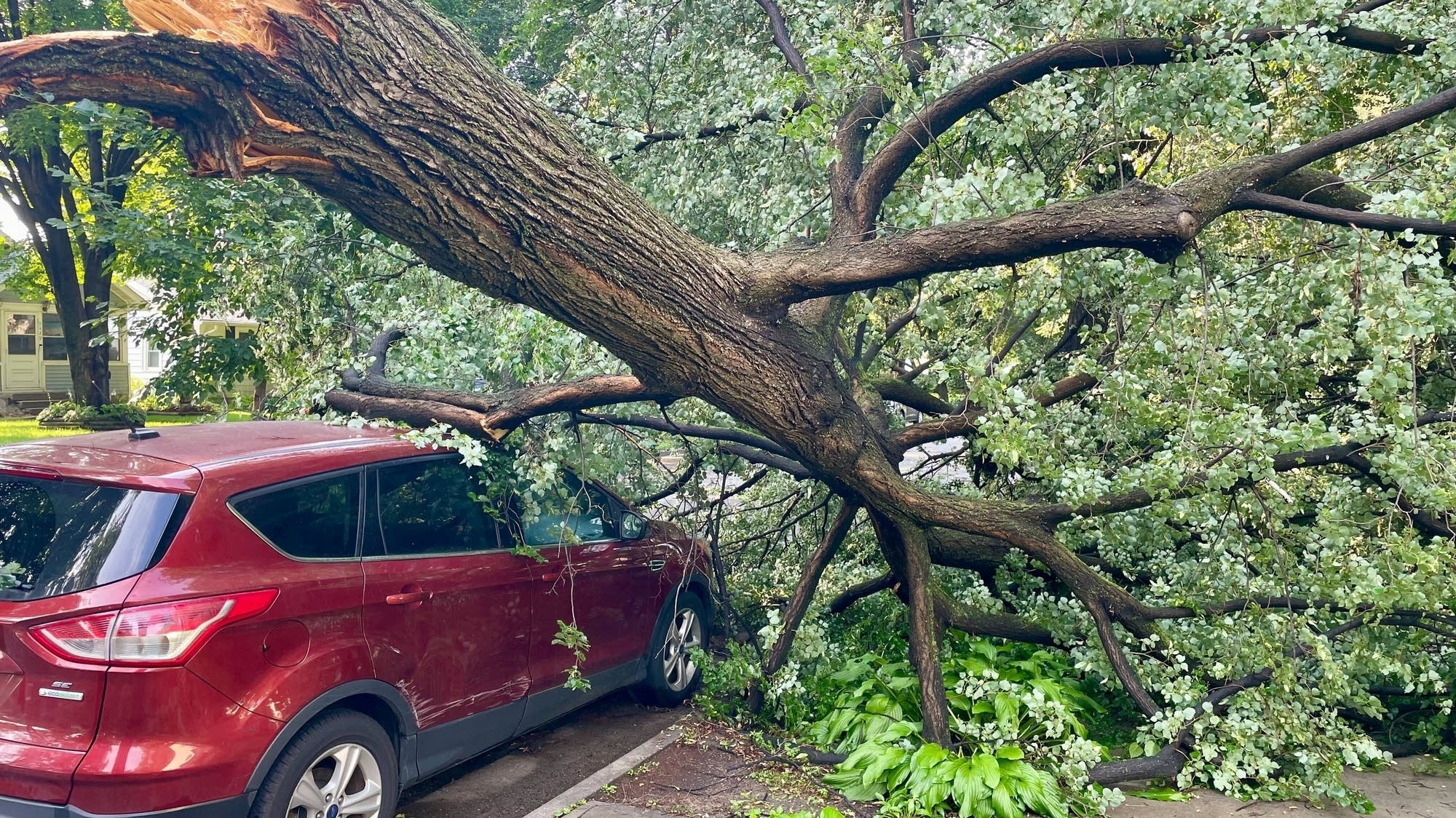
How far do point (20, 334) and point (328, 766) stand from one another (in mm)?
31811

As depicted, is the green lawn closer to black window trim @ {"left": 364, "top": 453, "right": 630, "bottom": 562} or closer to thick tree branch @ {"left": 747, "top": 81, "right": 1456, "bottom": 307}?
black window trim @ {"left": 364, "top": 453, "right": 630, "bottom": 562}

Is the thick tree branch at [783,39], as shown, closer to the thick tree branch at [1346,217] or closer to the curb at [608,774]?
the thick tree branch at [1346,217]

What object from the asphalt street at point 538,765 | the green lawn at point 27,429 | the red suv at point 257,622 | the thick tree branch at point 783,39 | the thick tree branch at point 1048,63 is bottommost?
the asphalt street at point 538,765

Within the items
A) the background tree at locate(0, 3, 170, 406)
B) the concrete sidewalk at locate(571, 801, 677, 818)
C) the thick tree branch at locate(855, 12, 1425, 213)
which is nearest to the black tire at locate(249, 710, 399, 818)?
the concrete sidewalk at locate(571, 801, 677, 818)

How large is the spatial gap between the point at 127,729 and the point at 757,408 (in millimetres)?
2929

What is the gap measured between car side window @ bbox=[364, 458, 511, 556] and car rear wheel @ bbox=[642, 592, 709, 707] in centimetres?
161

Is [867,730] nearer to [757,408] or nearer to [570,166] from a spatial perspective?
[757,408]

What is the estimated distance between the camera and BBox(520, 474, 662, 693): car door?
517 cm

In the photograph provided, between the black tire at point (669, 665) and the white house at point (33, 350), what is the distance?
26932 mm

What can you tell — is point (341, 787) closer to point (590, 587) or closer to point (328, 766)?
point (328, 766)

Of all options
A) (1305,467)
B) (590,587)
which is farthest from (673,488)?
(1305,467)

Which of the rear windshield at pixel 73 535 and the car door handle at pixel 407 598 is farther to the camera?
the car door handle at pixel 407 598

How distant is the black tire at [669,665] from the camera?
623 cm

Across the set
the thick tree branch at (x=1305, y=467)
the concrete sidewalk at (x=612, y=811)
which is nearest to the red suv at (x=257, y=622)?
the concrete sidewalk at (x=612, y=811)
